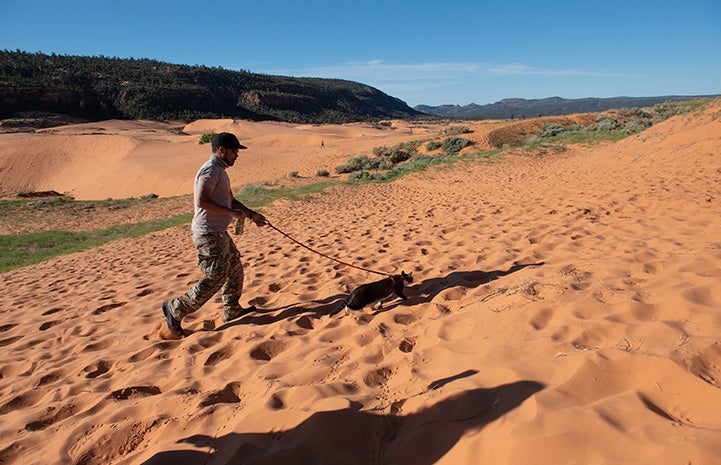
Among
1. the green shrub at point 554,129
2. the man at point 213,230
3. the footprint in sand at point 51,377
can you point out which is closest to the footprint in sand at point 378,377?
the man at point 213,230

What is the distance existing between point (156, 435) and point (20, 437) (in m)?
0.82

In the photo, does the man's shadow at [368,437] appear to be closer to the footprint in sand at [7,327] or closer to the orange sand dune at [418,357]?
the orange sand dune at [418,357]

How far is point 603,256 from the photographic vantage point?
406 cm

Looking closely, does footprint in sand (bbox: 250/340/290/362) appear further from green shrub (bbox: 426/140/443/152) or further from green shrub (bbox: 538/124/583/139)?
green shrub (bbox: 538/124/583/139)

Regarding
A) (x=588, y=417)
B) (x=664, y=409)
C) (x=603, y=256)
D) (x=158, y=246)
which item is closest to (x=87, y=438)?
(x=588, y=417)

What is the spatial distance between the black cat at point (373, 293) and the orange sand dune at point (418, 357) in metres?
0.11

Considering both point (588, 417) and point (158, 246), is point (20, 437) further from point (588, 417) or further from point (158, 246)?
point (158, 246)

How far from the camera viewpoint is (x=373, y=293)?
12.4ft

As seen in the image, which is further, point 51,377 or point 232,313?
point 232,313

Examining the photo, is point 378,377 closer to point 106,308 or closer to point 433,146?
point 106,308

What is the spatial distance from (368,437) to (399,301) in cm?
203

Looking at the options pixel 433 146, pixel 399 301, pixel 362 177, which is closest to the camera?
pixel 399 301

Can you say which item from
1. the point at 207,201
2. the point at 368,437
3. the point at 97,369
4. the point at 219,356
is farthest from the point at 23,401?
the point at 368,437

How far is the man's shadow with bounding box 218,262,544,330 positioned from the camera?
3915 millimetres
